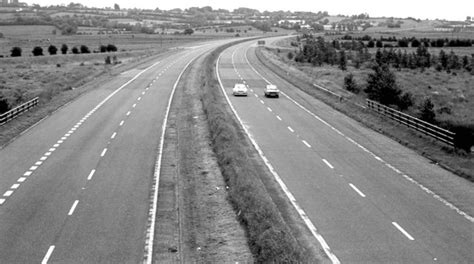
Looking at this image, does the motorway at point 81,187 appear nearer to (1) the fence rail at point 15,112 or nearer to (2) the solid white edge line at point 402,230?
(1) the fence rail at point 15,112

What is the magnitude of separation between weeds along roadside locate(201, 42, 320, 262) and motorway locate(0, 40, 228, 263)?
348 cm

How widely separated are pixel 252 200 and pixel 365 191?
18.7 ft

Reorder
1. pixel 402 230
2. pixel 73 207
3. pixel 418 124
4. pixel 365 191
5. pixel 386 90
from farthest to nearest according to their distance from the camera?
A: 1. pixel 386 90
2. pixel 418 124
3. pixel 365 191
4. pixel 73 207
5. pixel 402 230

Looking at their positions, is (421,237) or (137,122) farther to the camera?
(137,122)

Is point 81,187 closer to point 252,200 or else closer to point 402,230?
point 252,200

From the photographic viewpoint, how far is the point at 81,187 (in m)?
25.5

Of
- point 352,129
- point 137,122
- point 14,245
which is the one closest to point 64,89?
point 137,122

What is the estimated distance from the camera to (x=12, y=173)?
1094 inches

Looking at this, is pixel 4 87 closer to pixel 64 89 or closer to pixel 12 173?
pixel 64 89

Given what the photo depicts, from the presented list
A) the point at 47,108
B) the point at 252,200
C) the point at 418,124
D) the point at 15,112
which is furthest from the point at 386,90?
the point at 252,200

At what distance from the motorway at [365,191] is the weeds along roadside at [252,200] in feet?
3.69

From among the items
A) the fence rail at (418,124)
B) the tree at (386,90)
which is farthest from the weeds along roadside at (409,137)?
the tree at (386,90)

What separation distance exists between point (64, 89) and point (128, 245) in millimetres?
46132

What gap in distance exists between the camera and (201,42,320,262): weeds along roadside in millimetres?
17391
